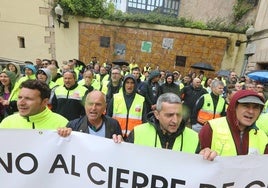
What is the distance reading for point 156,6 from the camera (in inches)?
912

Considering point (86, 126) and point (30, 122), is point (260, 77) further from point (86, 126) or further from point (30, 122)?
point (30, 122)

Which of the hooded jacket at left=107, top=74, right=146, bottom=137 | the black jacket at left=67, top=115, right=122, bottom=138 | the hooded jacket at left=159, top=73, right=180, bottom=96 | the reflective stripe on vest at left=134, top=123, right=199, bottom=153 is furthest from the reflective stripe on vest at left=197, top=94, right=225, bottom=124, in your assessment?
the reflective stripe on vest at left=134, top=123, right=199, bottom=153

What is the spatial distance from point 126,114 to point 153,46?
11305 mm

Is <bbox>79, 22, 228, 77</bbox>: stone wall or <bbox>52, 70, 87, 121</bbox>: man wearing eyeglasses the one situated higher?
<bbox>79, 22, 228, 77</bbox>: stone wall

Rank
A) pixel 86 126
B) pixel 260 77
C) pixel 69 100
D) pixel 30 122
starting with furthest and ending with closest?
pixel 260 77, pixel 69 100, pixel 86 126, pixel 30 122

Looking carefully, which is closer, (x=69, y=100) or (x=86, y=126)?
(x=86, y=126)

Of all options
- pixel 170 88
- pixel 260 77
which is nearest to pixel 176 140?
pixel 170 88

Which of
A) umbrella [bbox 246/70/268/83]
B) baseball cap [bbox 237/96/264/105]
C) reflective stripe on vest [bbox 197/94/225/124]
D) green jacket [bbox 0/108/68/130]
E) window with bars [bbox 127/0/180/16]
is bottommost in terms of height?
reflective stripe on vest [bbox 197/94/225/124]

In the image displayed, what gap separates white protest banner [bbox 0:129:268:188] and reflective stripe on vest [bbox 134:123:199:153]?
6.7 inches

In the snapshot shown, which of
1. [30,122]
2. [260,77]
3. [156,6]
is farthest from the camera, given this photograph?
[156,6]

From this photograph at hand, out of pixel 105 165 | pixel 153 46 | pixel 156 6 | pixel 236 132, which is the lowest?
pixel 105 165

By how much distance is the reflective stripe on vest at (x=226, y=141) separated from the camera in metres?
2.28

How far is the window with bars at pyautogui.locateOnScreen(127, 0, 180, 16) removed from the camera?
888 inches

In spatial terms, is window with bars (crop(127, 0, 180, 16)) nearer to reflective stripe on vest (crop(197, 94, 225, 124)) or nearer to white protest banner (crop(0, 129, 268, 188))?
reflective stripe on vest (crop(197, 94, 225, 124))
